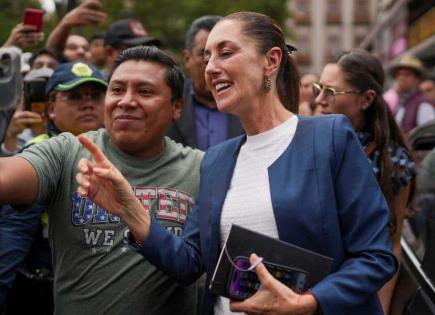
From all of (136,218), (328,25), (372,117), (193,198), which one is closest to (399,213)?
(372,117)

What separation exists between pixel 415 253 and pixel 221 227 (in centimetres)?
166

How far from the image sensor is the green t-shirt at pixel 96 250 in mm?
2928

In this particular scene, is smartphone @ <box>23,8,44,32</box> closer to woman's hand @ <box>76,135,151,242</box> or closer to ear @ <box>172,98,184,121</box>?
ear @ <box>172,98,184,121</box>

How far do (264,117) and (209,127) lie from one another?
7.63 ft

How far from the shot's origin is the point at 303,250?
Answer: 95.6 inches

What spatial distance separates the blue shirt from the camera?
5016 mm

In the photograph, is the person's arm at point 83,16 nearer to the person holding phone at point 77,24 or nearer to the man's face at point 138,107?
the person holding phone at point 77,24

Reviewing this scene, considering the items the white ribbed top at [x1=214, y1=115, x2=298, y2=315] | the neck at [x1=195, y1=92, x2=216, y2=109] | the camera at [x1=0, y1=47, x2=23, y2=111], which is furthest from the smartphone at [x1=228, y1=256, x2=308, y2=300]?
the neck at [x1=195, y1=92, x2=216, y2=109]

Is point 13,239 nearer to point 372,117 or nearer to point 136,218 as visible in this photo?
point 136,218

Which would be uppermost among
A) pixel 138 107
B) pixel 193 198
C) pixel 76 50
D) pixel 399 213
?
pixel 138 107

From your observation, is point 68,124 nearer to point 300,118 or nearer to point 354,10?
point 300,118

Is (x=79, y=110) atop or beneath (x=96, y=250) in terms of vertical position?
atop

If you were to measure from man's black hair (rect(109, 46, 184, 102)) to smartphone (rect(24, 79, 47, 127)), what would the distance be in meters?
1.60

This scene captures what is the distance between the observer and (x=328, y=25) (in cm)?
6494
